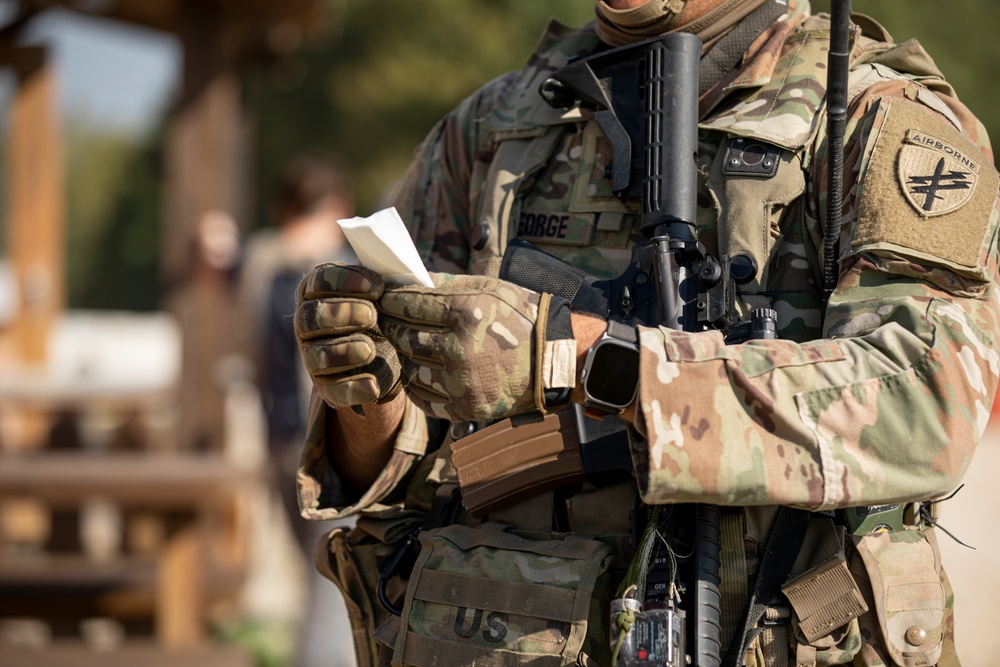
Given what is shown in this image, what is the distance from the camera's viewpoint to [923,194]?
72.1 inches

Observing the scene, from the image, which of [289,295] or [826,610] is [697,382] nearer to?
[826,610]

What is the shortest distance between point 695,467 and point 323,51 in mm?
28945

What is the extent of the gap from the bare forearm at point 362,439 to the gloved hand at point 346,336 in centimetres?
36

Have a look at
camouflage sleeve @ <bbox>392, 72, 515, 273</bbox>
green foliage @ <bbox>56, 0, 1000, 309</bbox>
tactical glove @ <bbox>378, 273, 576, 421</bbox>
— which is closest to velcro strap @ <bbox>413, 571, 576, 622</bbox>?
tactical glove @ <bbox>378, 273, 576, 421</bbox>

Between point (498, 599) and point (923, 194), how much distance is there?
3.02 ft

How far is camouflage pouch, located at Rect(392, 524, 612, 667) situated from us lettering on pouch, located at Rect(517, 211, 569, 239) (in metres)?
0.53

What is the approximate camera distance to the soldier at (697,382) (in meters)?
1.71

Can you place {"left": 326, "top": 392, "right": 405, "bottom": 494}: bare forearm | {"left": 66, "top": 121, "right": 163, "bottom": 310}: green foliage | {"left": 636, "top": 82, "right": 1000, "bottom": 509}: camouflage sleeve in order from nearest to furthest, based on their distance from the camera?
{"left": 636, "top": 82, "right": 1000, "bottom": 509}: camouflage sleeve, {"left": 326, "top": 392, "right": 405, "bottom": 494}: bare forearm, {"left": 66, "top": 121, "right": 163, "bottom": 310}: green foliage

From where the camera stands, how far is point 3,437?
22.3 ft

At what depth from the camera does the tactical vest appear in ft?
6.24

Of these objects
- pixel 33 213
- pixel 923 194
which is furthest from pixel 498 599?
pixel 33 213

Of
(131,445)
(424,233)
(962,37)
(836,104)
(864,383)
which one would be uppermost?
(962,37)

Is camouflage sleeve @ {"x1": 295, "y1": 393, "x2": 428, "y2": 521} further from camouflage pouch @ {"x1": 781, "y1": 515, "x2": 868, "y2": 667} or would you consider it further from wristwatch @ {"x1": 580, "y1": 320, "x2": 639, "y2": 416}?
camouflage pouch @ {"x1": 781, "y1": 515, "x2": 868, "y2": 667}

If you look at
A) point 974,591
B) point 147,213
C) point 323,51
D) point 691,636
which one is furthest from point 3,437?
point 147,213
